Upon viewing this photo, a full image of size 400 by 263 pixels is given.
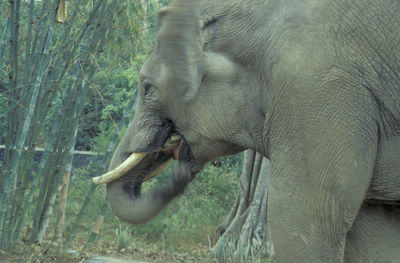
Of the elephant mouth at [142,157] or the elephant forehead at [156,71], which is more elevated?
the elephant forehead at [156,71]

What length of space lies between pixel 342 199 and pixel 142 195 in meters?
1.12

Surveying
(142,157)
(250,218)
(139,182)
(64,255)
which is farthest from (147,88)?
(250,218)

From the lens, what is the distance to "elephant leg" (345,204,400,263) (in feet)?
9.86

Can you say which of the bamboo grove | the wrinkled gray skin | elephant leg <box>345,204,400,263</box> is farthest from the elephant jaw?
the bamboo grove

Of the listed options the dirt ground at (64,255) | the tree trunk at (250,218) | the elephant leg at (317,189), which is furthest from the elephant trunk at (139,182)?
the tree trunk at (250,218)

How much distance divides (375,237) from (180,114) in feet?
3.43

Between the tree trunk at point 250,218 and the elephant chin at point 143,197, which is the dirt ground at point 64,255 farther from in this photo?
the elephant chin at point 143,197

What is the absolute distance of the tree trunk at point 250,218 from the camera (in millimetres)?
7406

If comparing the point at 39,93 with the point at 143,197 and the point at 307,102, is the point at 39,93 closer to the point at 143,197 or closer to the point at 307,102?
the point at 143,197

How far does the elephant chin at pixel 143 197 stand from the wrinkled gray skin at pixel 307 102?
26 centimetres

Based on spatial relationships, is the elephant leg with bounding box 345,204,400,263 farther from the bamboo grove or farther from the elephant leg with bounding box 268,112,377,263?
the bamboo grove

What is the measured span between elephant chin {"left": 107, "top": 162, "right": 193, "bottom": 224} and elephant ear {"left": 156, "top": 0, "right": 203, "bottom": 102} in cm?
45

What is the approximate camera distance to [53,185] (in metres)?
5.03

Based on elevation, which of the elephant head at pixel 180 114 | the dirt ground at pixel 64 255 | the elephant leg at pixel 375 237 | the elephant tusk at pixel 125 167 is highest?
the elephant head at pixel 180 114
